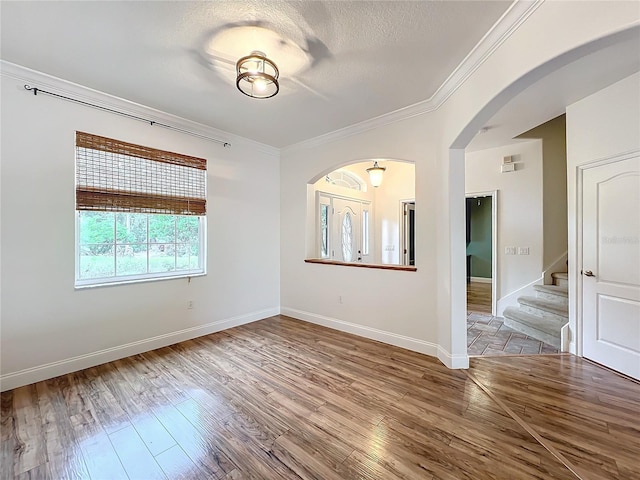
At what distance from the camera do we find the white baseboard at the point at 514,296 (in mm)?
4273

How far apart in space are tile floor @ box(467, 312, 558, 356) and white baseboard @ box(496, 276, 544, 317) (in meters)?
0.30

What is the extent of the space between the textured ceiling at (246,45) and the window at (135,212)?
67cm

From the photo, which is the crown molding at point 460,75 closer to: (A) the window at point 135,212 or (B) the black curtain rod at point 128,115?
(B) the black curtain rod at point 128,115

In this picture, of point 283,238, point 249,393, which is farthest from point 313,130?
point 249,393

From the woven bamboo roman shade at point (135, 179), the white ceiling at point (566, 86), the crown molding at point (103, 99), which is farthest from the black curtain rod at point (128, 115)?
the white ceiling at point (566, 86)

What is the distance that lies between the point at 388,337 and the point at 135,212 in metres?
3.35

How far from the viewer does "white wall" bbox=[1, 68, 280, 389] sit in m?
2.41

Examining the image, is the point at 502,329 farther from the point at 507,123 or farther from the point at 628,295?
the point at 507,123

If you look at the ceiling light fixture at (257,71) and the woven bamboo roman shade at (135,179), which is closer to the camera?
the ceiling light fixture at (257,71)

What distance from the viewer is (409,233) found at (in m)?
6.28

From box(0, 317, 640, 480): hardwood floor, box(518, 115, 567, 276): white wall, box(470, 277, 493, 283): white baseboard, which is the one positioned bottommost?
box(0, 317, 640, 480): hardwood floor

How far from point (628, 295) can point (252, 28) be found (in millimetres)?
4034

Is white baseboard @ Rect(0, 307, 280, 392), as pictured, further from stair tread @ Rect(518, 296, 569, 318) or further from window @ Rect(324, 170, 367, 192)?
stair tread @ Rect(518, 296, 569, 318)

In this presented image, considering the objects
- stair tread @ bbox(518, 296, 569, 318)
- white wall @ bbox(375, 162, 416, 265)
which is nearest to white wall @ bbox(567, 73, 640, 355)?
stair tread @ bbox(518, 296, 569, 318)
